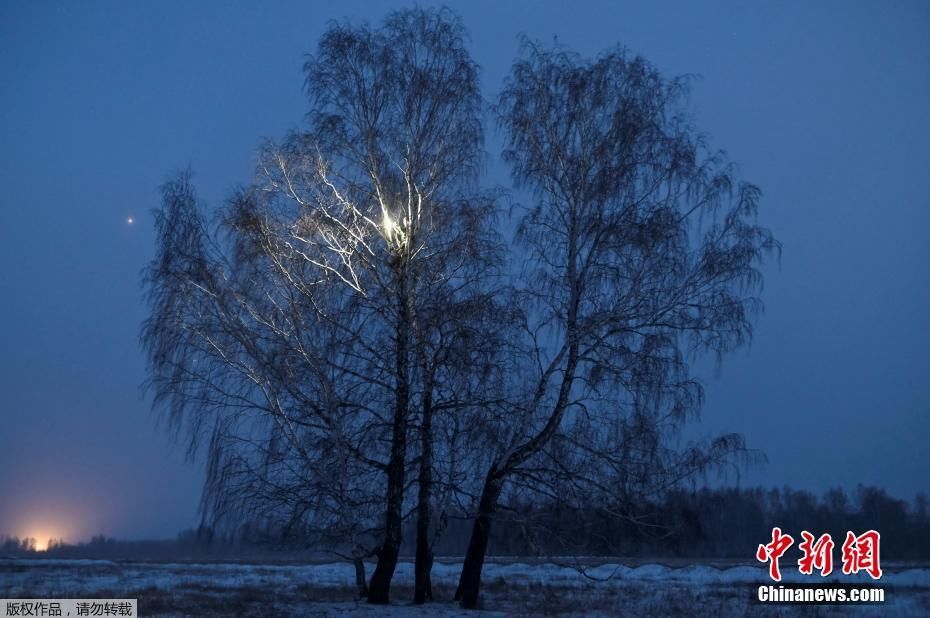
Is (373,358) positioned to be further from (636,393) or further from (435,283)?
(636,393)

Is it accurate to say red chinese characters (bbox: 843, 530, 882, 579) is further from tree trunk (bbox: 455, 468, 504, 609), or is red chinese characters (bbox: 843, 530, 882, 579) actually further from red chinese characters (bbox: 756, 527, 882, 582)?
tree trunk (bbox: 455, 468, 504, 609)

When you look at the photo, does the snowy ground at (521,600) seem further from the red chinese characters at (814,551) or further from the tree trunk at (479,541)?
the red chinese characters at (814,551)

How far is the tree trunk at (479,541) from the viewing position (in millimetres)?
15585

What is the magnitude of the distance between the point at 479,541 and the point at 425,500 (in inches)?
Result: 63.4

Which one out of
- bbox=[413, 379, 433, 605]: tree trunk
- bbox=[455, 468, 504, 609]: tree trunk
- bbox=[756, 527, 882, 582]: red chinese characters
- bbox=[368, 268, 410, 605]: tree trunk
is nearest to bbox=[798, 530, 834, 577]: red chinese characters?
bbox=[756, 527, 882, 582]: red chinese characters

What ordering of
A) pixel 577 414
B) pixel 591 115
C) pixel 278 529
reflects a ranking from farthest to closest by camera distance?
1. pixel 591 115
2. pixel 577 414
3. pixel 278 529

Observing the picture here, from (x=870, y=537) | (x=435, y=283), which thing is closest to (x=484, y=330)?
(x=435, y=283)

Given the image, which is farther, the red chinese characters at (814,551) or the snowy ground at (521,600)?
the red chinese characters at (814,551)

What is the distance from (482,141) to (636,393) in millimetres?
6341

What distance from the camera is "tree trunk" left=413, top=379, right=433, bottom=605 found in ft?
49.9

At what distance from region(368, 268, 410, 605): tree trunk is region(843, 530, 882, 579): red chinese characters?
8.84m

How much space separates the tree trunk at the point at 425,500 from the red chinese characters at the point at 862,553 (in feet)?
27.1

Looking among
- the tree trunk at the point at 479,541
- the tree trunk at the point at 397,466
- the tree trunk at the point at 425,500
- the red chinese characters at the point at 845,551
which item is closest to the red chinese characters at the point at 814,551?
the red chinese characters at the point at 845,551

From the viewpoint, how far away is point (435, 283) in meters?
15.9
